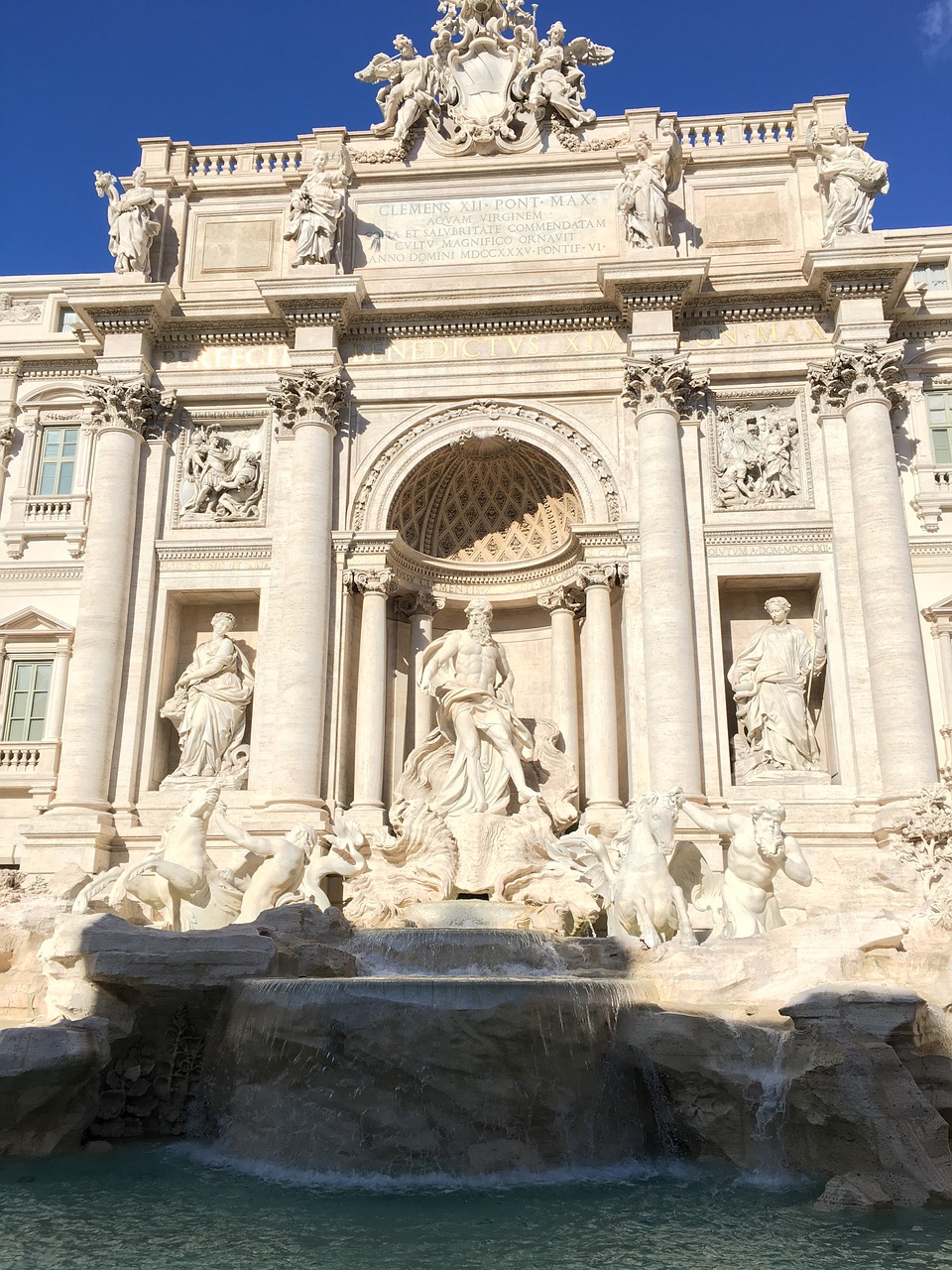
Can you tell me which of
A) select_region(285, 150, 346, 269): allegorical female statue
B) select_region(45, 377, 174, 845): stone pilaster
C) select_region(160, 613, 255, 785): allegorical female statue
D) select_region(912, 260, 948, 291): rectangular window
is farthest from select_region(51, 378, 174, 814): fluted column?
select_region(912, 260, 948, 291): rectangular window

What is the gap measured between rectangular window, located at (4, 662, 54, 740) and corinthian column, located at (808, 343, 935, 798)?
14083mm

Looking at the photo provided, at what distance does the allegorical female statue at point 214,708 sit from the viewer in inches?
739

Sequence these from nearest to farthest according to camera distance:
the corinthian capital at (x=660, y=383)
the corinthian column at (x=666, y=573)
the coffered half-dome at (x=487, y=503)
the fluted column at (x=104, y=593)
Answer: the corinthian column at (x=666, y=573)
the fluted column at (x=104, y=593)
the corinthian capital at (x=660, y=383)
the coffered half-dome at (x=487, y=503)

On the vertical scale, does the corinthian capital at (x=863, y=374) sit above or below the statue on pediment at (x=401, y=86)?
below

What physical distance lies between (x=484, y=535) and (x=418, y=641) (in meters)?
→ 2.61

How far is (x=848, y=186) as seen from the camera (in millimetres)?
19562

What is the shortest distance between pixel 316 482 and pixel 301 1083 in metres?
11.3

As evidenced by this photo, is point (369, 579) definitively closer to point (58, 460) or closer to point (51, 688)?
point (51, 688)

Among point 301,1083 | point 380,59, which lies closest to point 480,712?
point 301,1083

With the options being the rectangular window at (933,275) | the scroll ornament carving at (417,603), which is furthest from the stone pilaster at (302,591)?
the rectangular window at (933,275)

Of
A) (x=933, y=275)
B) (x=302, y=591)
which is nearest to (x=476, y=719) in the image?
(x=302, y=591)

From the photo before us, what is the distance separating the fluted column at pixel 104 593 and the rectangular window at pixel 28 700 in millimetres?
652

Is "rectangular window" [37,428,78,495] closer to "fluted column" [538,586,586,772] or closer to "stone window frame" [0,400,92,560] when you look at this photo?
"stone window frame" [0,400,92,560]

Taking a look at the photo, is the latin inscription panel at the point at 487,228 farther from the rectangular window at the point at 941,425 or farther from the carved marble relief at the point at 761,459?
the rectangular window at the point at 941,425
